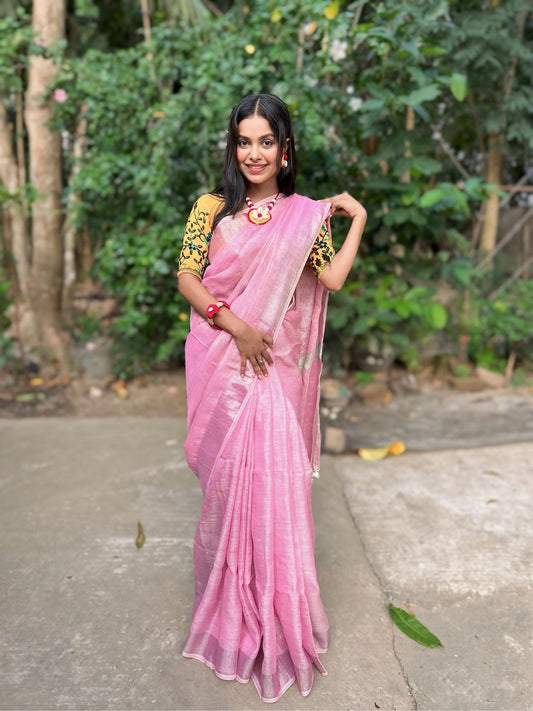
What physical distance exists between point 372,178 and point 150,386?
2.33 meters

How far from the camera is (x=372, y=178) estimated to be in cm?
402

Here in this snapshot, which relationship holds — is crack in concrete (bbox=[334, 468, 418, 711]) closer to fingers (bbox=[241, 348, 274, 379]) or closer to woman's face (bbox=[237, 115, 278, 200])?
fingers (bbox=[241, 348, 274, 379])

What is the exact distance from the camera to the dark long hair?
5.81 feet

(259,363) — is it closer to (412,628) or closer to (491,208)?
(412,628)

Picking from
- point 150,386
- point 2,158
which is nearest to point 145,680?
point 150,386

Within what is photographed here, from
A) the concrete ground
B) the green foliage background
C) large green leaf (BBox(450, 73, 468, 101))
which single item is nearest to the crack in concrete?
the concrete ground

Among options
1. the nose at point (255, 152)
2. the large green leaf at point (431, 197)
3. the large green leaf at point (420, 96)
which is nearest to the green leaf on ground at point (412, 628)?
the nose at point (255, 152)

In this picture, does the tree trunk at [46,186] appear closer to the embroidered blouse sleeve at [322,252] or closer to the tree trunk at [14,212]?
the tree trunk at [14,212]

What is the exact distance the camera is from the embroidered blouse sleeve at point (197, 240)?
1.87m

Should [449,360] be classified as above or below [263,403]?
below

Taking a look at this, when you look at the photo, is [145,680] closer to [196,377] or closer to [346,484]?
[196,377]

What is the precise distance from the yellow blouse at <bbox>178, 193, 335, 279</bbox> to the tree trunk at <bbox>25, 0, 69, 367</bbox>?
327 cm

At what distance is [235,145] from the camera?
1.82 metres

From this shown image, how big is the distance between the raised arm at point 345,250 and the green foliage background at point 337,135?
1.97 metres
